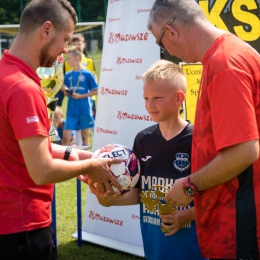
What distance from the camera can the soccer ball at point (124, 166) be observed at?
3.21m

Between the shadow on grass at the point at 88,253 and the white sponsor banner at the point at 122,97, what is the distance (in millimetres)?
79

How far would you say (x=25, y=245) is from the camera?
2.95m

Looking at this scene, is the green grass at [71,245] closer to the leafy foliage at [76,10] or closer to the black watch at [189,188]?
the black watch at [189,188]

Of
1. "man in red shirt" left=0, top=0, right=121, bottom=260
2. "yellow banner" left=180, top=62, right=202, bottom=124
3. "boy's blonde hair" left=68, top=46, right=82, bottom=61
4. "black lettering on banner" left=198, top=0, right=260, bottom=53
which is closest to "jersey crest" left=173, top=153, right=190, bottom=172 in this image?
"man in red shirt" left=0, top=0, right=121, bottom=260

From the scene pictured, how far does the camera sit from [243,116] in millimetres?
2273

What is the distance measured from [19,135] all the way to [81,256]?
304 cm

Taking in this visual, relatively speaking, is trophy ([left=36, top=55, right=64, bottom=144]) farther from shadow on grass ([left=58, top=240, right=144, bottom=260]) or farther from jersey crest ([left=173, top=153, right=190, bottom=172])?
jersey crest ([left=173, top=153, right=190, bottom=172])

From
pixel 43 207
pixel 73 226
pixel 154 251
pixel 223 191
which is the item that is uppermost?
pixel 223 191

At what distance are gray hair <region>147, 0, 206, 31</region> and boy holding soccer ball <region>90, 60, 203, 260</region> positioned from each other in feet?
2.57

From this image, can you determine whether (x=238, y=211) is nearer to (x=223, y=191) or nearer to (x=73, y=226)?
(x=223, y=191)

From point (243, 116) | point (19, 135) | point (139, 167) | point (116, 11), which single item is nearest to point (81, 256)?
point (139, 167)

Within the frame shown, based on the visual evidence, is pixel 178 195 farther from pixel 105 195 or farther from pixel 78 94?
pixel 78 94

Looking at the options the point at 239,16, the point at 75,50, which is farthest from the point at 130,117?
the point at 75,50

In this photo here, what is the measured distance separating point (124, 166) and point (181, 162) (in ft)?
1.34
